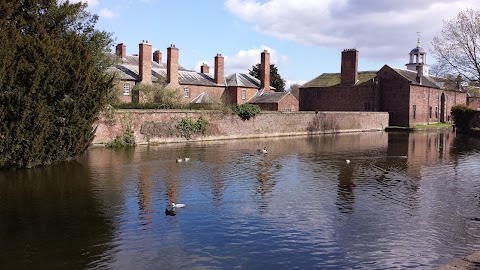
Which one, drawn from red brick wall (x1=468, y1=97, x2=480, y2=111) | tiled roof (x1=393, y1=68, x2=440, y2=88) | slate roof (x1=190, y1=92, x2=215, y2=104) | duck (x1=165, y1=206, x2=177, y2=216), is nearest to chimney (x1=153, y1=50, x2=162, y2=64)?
slate roof (x1=190, y1=92, x2=215, y2=104)

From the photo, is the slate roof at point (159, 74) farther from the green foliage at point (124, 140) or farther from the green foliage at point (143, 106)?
the green foliage at point (124, 140)

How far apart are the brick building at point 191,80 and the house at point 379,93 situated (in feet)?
20.5

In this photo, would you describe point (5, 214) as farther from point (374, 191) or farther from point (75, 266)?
point (374, 191)

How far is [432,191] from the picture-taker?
47.0ft

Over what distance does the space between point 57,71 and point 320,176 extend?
11102 millimetres

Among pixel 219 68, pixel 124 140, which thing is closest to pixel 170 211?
pixel 124 140

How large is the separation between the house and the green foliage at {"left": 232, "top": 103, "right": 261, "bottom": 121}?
19.7 metres

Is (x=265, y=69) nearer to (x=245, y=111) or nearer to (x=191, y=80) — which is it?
(x=191, y=80)

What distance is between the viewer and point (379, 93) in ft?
172

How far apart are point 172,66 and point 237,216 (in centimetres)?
3374

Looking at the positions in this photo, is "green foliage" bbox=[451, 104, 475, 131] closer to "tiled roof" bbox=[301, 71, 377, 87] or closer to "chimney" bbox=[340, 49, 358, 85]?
"tiled roof" bbox=[301, 71, 377, 87]

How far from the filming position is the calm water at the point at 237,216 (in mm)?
8219

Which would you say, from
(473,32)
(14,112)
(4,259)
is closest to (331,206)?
(4,259)

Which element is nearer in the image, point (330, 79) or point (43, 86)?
point (43, 86)
